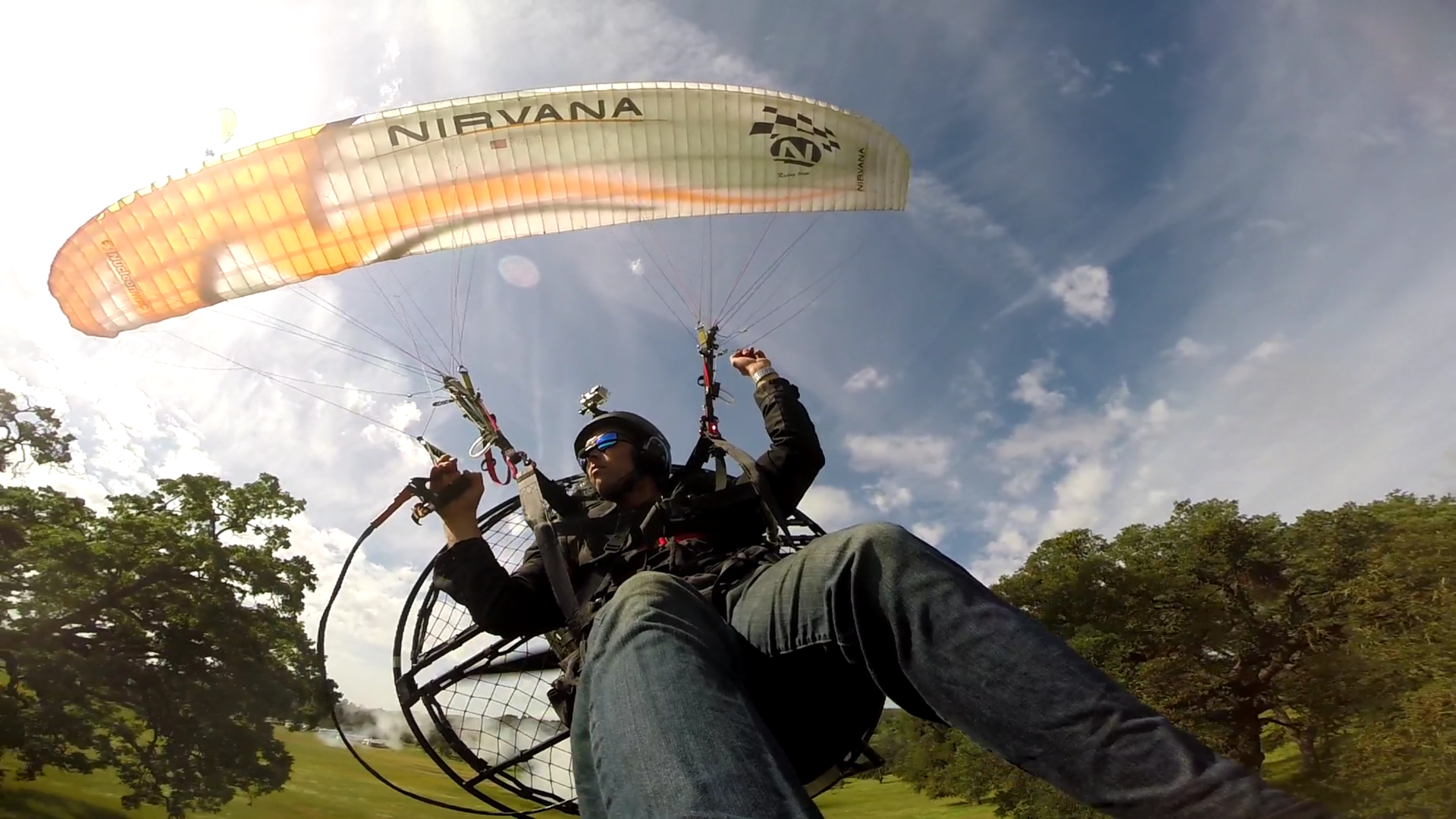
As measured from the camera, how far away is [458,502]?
2.15 meters

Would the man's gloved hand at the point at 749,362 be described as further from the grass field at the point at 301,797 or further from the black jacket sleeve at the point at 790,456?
the grass field at the point at 301,797

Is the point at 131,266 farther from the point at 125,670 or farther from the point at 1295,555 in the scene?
the point at 1295,555

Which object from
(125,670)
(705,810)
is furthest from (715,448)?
(125,670)

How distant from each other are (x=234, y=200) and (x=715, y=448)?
3876 mm

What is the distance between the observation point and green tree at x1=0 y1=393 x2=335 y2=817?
11.2 m

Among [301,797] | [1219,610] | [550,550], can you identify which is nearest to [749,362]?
[550,550]

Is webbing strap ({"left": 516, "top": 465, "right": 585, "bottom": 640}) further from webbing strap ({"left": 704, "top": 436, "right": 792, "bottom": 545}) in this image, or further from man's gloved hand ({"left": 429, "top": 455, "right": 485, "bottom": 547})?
webbing strap ({"left": 704, "top": 436, "right": 792, "bottom": 545})

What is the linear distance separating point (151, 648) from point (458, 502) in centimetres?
1468

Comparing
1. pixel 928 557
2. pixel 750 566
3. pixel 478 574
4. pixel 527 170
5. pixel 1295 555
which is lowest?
pixel 928 557

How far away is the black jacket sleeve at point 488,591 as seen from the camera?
80.2 inches

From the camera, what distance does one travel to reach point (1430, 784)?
1022cm

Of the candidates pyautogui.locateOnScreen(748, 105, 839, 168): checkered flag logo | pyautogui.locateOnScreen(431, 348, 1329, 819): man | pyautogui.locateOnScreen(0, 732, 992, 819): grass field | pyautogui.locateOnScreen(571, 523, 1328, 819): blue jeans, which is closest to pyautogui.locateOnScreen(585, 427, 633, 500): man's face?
pyautogui.locateOnScreen(431, 348, 1329, 819): man

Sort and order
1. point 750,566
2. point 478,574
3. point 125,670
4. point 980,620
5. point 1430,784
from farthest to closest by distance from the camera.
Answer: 1. point 125,670
2. point 1430,784
3. point 478,574
4. point 750,566
5. point 980,620

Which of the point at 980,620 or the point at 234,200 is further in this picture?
the point at 234,200
